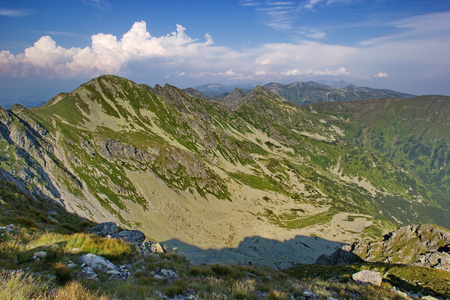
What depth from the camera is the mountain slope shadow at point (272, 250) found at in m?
82.8

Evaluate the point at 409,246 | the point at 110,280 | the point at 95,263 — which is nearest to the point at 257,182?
the point at 409,246

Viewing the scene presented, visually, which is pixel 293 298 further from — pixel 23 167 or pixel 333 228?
pixel 333 228

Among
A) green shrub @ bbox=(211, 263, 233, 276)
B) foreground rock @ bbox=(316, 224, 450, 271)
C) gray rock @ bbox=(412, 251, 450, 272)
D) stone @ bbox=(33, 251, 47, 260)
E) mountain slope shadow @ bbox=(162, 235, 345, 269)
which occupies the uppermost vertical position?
stone @ bbox=(33, 251, 47, 260)

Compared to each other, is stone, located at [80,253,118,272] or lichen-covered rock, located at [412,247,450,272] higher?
stone, located at [80,253,118,272]

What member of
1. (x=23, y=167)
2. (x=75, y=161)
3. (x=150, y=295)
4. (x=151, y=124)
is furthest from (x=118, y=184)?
(x=150, y=295)

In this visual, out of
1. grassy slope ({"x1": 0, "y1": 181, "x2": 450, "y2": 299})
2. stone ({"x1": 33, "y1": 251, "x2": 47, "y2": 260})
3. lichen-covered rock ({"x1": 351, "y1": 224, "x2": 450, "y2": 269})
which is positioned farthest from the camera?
lichen-covered rock ({"x1": 351, "y1": 224, "x2": 450, "y2": 269})

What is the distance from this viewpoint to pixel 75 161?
101188 millimetres

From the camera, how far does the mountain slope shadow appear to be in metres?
82.8

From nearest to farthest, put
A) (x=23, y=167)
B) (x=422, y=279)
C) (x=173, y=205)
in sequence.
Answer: (x=422, y=279) < (x=23, y=167) < (x=173, y=205)

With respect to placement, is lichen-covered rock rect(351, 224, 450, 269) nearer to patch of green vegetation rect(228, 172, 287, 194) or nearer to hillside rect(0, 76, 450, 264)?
hillside rect(0, 76, 450, 264)

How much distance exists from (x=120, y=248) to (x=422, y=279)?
107ft

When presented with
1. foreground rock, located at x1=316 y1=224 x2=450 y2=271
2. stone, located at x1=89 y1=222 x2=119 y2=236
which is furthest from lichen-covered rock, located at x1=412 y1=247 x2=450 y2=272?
stone, located at x1=89 y1=222 x2=119 y2=236

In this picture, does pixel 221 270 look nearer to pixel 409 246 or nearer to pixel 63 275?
pixel 63 275

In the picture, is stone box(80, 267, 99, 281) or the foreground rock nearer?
stone box(80, 267, 99, 281)
